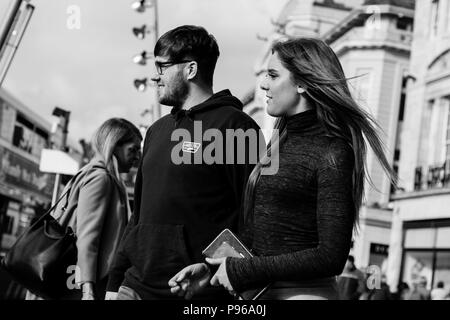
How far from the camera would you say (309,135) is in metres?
3.22

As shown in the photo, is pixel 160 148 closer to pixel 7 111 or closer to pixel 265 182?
pixel 265 182

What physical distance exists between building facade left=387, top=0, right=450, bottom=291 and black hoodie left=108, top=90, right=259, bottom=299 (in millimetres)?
25599

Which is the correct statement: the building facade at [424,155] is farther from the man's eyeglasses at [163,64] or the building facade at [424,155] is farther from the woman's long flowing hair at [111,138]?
the man's eyeglasses at [163,64]

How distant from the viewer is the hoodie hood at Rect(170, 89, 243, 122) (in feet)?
13.3

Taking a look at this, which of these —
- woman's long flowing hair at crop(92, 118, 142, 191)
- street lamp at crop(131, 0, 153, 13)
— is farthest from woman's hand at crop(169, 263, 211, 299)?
street lamp at crop(131, 0, 153, 13)

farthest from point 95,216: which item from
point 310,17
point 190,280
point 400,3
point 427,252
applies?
point 310,17

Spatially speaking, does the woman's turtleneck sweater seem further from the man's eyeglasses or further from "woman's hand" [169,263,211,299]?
the man's eyeglasses

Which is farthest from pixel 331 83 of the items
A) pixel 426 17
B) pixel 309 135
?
pixel 426 17

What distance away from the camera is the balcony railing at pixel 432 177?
1155 inches

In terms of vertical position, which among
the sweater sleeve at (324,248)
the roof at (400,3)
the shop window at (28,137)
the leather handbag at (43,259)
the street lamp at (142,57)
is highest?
the roof at (400,3)

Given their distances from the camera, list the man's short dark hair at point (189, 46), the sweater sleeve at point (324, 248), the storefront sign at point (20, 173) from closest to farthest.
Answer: the sweater sleeve at point (324, 248)
the man's short dark hair at point (189, 46)
the storefront sign at point (20, 173)

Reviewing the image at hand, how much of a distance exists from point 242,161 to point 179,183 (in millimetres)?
293

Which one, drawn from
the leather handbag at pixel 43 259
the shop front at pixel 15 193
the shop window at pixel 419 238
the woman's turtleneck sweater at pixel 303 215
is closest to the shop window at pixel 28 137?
the shop front at pixel 15 193

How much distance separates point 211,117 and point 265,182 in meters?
0.89
